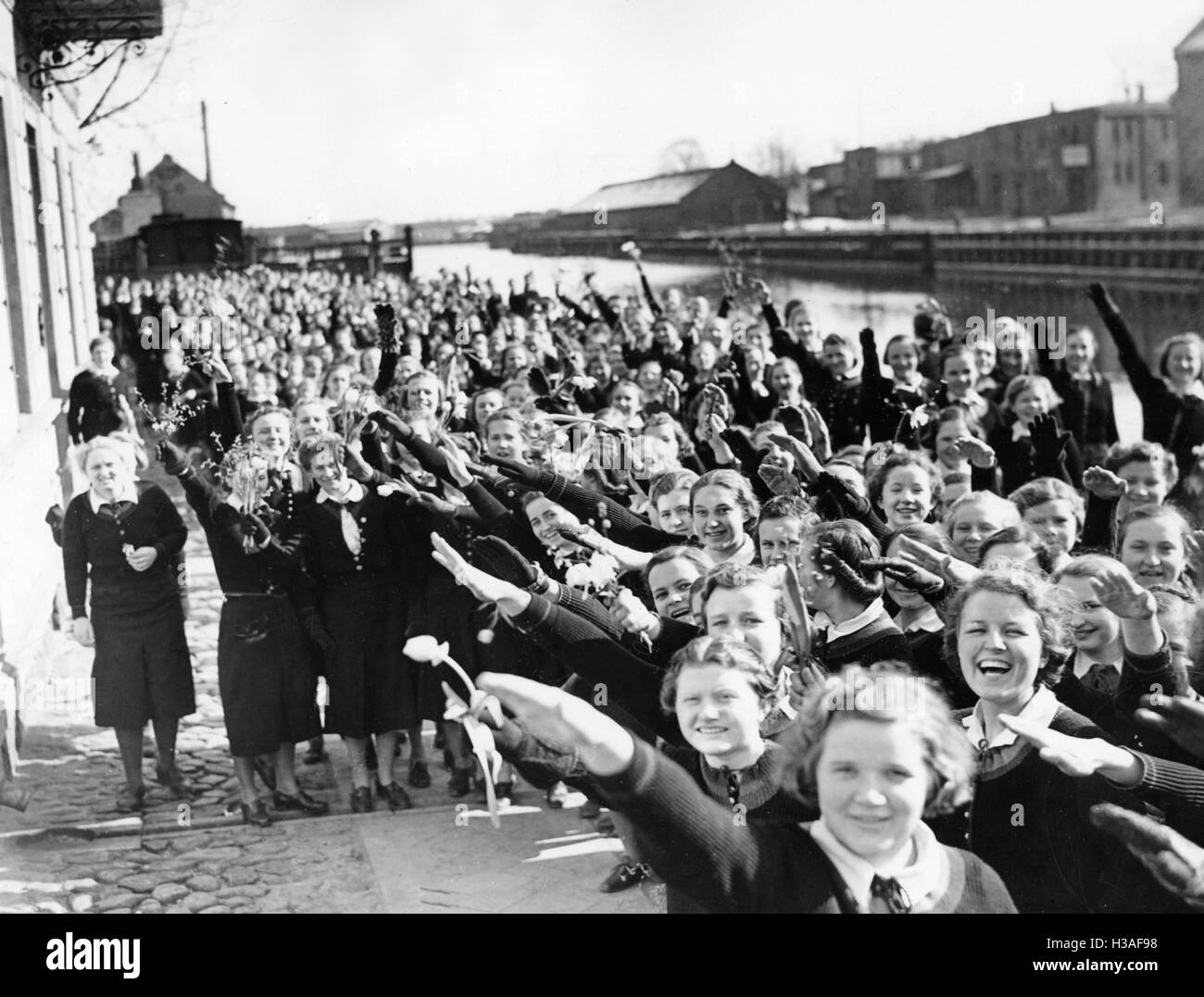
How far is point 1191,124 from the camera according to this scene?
4789mm

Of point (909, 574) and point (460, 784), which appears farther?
point (460, 784)

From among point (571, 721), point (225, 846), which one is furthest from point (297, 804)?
point (571, 721)

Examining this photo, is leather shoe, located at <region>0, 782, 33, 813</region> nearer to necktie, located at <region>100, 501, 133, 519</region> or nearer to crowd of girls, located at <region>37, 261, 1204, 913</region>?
crowd of girls, located at <region>37, 261, 1204, 913</region>

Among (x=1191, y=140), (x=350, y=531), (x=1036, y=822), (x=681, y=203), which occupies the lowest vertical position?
(x=1036, y=822)

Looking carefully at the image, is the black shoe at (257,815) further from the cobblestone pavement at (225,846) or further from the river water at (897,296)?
the river water at (897,296)

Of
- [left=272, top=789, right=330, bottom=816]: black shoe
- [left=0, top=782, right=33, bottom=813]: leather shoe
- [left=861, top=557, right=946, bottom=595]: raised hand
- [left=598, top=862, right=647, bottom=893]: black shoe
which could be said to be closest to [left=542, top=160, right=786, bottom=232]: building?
[left=861, top=557, right=946, bottom=595]: raised hand

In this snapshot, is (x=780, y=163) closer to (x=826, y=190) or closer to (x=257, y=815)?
(x=826, y=190)

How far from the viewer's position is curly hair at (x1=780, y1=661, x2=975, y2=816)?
8.09ft

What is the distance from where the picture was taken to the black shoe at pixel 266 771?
12.4ft

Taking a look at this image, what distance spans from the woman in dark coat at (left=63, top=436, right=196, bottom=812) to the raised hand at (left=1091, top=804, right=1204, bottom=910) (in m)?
2.41

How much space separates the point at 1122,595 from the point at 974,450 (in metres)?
1.17

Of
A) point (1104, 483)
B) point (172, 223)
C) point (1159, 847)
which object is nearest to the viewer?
point (1159, 847)

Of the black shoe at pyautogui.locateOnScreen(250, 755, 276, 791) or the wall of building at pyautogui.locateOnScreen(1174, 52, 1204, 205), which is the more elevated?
the wall of building at pyautogui.locateOnScreen(1174, 52, 1204, 205)

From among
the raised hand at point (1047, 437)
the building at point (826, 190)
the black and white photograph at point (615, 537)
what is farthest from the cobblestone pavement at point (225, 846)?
the building at point (826, 190)
